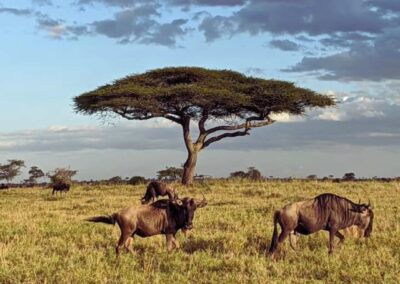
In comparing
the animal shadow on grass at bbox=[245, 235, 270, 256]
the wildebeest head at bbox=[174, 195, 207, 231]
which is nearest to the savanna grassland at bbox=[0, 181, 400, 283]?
the animal shadow on grass at bbox=[245, 235, 270, 256]

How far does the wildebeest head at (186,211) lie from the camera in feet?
38.1

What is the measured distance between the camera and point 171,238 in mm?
11805

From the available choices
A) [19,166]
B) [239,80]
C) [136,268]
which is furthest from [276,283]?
[19,166]

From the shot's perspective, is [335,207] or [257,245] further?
[257,245]

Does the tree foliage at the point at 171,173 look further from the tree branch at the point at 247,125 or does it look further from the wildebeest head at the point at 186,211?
the wildebeest head at the point at 186,211

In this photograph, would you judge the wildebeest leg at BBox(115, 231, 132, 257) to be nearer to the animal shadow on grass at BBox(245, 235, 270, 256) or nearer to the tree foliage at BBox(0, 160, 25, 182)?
the animal shadow on grass at BBox(245, 235, 270, 256)

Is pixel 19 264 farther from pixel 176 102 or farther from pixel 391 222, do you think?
pixel 176 102

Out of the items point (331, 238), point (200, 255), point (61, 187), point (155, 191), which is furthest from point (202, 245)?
point (61, 187)

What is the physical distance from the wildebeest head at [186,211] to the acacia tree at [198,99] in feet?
80.1

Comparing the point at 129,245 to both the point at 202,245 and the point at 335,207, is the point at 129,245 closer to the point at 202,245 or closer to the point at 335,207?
the point at 202,245

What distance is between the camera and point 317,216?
1152 centimetres

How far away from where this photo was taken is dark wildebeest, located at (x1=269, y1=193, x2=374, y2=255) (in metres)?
11.3

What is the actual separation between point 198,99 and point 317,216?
2550 centimetres

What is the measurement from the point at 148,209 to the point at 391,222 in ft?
21.3
